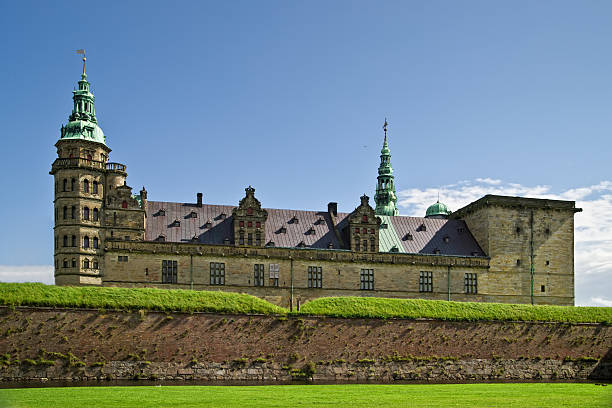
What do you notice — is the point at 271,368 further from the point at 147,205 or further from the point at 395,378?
the point at 147,205

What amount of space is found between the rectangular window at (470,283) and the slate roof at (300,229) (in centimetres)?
185

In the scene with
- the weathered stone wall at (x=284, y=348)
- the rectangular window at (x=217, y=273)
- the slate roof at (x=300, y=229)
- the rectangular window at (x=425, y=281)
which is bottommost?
the weathered stone wall at (x=284, y=348)

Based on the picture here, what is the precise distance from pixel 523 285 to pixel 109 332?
30.0 metres

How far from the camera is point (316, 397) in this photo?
904 inches

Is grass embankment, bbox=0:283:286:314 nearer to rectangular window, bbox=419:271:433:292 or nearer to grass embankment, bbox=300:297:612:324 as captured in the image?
grass embankment, bbox=300:297:612:324

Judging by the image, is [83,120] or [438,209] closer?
[83,120]

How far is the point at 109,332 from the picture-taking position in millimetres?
32531

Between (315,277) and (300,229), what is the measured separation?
13.0ft

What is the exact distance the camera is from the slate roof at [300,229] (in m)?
44.2

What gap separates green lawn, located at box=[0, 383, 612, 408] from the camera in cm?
2030

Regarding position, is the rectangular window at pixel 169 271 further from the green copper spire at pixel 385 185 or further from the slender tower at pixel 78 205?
the green copper spire at pixel 385 185

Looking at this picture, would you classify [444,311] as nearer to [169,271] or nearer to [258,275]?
[258,275]

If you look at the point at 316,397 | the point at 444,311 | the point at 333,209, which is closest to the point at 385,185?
the point at 333,209

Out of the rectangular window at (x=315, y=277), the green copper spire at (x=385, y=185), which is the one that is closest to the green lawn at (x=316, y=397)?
the rectangular window at (x=315, y=277)
